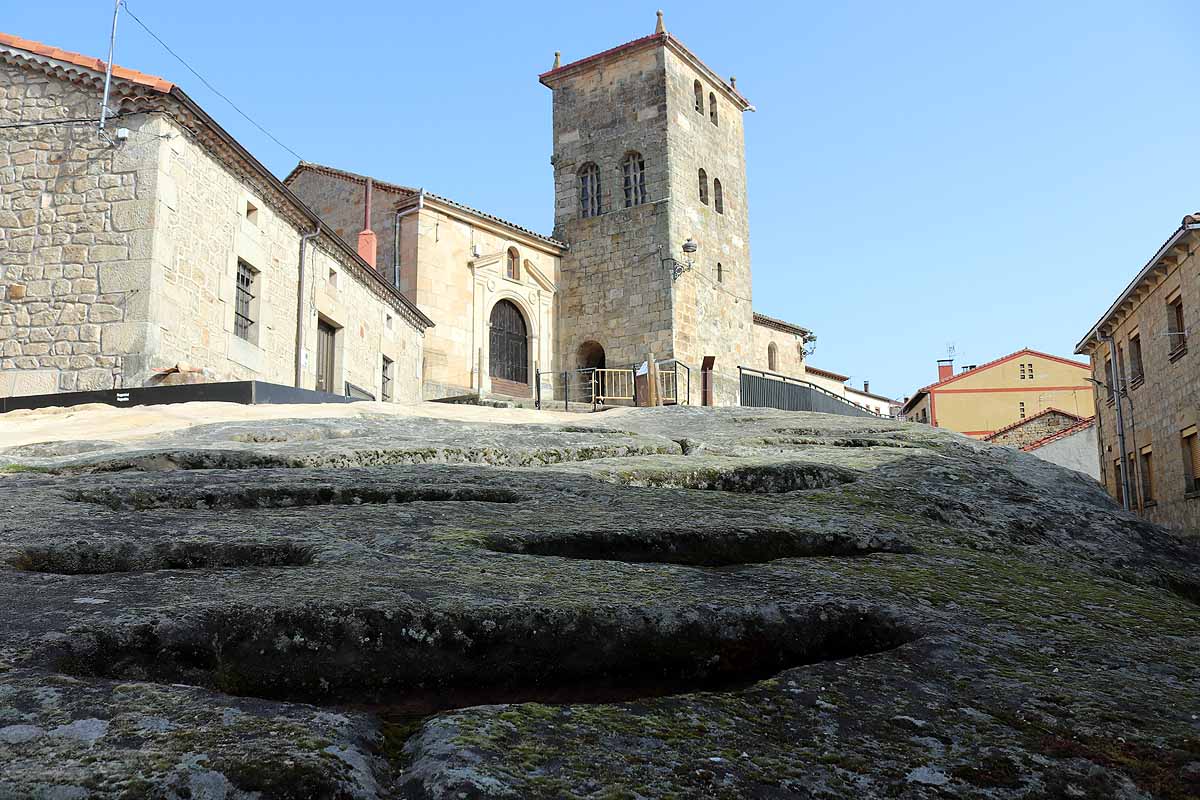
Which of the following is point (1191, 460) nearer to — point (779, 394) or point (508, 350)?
point (779, 394)

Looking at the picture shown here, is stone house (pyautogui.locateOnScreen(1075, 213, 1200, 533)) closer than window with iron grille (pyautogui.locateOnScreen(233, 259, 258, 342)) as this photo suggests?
No

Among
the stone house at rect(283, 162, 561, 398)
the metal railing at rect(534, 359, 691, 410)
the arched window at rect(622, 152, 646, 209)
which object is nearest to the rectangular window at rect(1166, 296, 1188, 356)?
the metal railing at rect(534, 359, 691, 410)

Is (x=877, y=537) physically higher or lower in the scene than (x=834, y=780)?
higher

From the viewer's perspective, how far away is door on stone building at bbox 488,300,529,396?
22.8 metres

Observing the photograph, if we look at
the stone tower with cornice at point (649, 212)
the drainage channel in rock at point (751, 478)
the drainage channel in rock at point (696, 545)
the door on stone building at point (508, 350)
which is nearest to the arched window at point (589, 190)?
the stone tower with cornice at point (649, 212)

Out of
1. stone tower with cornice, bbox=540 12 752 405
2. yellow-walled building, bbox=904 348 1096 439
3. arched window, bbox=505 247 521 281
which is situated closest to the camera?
stone tower with cornice, bbox=540 12 752 405

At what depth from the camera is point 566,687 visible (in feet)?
5.19

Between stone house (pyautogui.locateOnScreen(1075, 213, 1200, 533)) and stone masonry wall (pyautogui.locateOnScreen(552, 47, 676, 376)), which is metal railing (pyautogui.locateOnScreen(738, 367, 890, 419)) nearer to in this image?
stone masonry wall (pyautogui.locateOnScreen(552, 47, 676, 376))

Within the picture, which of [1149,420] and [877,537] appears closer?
[877,537]

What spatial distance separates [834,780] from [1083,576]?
1605 mm

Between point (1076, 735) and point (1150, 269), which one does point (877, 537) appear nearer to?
point (1076, 735)

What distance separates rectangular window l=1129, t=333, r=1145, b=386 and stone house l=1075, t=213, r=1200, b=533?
20mm

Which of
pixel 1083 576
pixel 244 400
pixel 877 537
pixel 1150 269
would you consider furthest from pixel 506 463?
pixel 1150 269

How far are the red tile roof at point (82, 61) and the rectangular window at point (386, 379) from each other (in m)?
7.82
